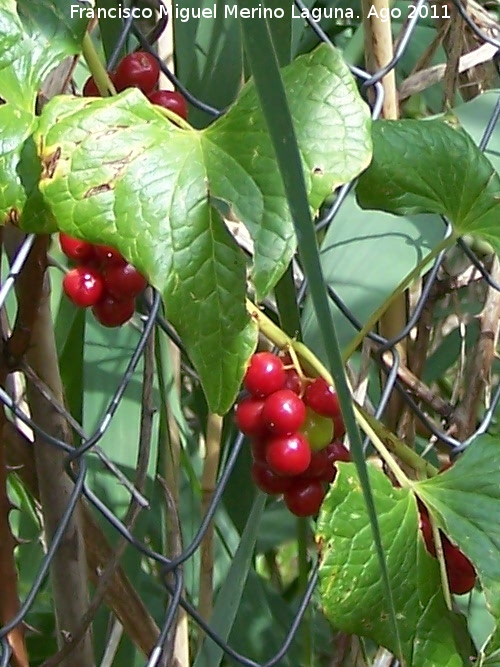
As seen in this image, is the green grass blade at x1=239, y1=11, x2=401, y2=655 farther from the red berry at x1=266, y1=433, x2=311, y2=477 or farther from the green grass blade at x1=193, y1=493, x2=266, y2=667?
the green grass blade at x1=193, y1=493, x2=266, y2=667

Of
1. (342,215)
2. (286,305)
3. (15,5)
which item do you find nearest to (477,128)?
(342,215)

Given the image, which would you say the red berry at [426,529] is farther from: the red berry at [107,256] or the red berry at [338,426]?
the red berry at [107,256]

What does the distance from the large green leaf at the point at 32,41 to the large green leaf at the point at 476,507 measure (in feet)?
0.82

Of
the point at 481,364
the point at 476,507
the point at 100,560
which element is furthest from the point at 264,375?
the point at 481,364

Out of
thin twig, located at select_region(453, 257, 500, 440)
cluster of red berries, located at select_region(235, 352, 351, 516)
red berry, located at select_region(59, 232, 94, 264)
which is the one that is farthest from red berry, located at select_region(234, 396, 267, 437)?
thin twig, located at select_region(453, 257, 500, 440)

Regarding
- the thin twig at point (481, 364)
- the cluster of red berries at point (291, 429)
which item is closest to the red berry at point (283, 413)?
the cluster of red berries at point (291, 429)

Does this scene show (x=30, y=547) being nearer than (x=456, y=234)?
No

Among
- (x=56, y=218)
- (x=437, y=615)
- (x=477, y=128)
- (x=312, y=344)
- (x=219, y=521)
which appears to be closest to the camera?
(x=56, y=218)

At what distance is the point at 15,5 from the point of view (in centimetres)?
37

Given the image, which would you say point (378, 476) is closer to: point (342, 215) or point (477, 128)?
point (342, 215)

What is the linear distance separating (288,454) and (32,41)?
0.66ft

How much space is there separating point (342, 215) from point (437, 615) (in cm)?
28

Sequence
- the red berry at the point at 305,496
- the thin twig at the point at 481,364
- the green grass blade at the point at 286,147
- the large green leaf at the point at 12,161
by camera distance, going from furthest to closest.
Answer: the thin twig at the point at 481,364, the red berry at the point at 305,496, the large green leaf at the point at 12,161, the green grass blade at the point at 286,147

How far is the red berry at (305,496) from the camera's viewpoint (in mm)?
449
